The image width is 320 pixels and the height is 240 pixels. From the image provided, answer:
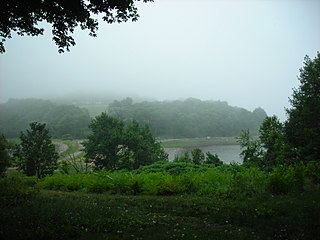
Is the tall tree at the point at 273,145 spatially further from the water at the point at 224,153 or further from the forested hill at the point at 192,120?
the forested hill at the point at 192,120

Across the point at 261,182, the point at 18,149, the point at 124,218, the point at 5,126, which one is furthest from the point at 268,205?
the point at 5,126

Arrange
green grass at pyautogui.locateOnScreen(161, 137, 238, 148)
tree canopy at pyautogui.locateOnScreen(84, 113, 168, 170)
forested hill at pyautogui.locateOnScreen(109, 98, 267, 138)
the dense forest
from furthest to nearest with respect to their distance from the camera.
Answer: forested hill at pyautogui.locateOnScreen(109, 98, 267, 138) < the dense forest < green grass at pyautogui.locateOnScreen(161, 137, 238, 148) < tree canopy at pyautogui.locateOnScreen(84, 113, 168, 170)

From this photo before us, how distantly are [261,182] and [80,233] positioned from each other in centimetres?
950

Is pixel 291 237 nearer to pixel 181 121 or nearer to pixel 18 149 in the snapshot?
pixel 18 149

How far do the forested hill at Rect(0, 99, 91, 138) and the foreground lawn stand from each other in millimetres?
132387

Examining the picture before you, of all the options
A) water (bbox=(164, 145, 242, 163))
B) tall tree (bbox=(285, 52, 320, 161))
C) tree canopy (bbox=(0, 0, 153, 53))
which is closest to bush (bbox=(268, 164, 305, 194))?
tree canopy (bbox=(0, 0, 153, 53))

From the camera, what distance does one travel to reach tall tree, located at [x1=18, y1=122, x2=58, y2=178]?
134 ft

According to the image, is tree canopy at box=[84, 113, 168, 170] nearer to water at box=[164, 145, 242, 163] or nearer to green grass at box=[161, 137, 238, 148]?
water at box=[164, 145, 242, 163]

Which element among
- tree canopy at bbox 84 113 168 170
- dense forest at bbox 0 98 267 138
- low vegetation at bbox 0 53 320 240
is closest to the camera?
low vegetation at bbox 0 53 320 240

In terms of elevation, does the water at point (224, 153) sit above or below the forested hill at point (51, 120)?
below

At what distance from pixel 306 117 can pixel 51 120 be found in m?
163

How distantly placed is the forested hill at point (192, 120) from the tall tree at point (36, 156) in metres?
101

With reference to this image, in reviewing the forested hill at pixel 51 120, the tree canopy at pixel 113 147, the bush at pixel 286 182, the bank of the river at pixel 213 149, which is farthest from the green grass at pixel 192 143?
the bush at pixel 286 182

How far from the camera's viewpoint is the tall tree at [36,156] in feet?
134
